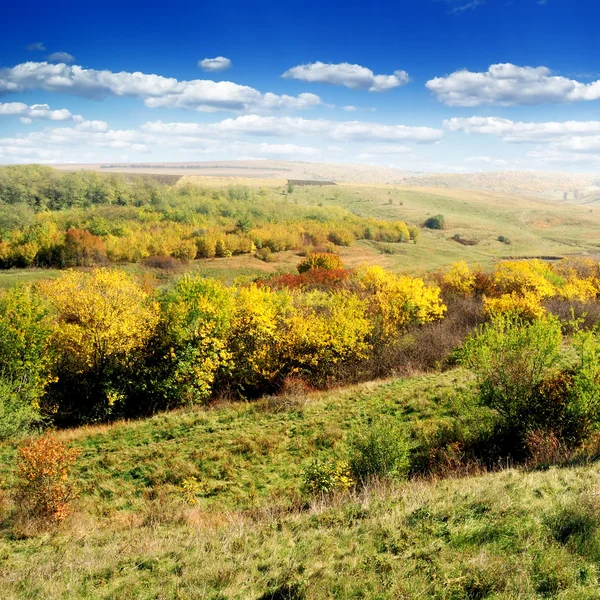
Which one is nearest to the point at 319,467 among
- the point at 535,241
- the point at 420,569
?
the point at 420,569

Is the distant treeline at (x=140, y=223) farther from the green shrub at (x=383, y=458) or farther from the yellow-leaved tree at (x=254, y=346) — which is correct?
the green shrub at (x=383, y=458)

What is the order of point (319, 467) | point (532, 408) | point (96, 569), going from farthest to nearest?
1. point (532, 408)
2. point (319, 467)
3. point (96, 569)

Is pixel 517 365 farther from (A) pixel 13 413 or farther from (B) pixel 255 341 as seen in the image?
(A) pixel 13 413

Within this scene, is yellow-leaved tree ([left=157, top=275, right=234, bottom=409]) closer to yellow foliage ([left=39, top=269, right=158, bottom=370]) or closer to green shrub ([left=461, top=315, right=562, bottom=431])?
yellow foliage ([left=39, top=269, right=158, bottom=370])

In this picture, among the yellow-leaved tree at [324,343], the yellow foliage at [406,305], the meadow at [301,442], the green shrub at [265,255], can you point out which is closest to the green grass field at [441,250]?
the green shrub at [265,255]

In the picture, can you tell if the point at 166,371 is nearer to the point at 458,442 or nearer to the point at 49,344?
the point at 49,344

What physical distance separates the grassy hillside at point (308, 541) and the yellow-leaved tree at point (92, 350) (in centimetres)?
947

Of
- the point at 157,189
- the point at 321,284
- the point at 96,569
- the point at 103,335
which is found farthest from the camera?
the point at 157,189

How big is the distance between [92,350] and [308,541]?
78.3ft

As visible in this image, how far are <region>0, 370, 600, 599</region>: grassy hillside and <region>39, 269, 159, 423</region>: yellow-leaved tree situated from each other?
373 inches

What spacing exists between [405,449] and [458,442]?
4.32 meters

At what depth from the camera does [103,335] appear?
97.5 feet

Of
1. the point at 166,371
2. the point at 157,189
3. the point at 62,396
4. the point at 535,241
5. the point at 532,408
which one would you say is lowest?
the point at 62,396

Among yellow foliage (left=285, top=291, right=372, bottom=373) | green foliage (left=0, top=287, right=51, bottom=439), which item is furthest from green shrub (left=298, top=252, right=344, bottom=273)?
green foliage (left=0, top=287, right=51, bottom=439)
